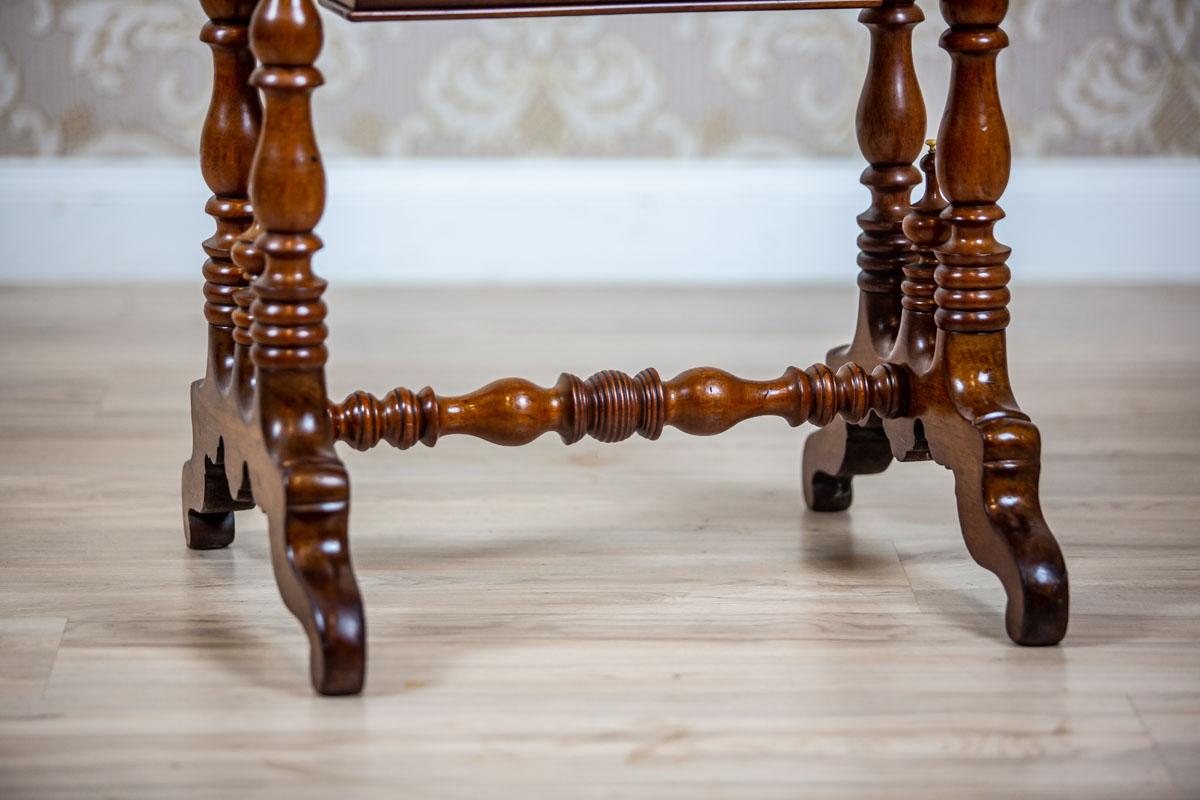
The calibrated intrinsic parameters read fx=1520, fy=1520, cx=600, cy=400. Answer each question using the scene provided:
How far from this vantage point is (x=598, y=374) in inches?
43.1

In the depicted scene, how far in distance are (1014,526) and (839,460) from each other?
10.4 inches

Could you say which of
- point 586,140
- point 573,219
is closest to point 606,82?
point 586,140

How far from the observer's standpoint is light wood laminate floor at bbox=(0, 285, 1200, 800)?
32.3 inches

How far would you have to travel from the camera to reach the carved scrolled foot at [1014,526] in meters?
0.99

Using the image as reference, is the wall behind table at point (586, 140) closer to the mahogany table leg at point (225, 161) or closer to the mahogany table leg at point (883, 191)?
the mahogany table leg at point (883, 191)

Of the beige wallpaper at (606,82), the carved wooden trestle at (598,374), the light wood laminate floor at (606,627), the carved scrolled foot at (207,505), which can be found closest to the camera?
the light wood laminate floor at (606,627)

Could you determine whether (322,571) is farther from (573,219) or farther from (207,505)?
(573,219)

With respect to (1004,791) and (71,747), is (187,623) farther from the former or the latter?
(1004,791)

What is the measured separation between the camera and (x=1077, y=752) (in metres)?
0.83

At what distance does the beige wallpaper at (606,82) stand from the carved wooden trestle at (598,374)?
1270mm

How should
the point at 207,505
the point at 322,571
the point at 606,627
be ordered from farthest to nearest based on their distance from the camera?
the point at 207,505 → the point at 606,627 → the point at 322,571

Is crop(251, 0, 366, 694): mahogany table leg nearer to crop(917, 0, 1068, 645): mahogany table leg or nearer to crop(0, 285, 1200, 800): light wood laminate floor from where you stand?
crop(0, 285, 1200, 800): light wood laminate floor

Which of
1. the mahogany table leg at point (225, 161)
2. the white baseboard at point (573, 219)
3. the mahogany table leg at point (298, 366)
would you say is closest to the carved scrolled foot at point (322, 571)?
the mahogany table leg at point (298, 366)

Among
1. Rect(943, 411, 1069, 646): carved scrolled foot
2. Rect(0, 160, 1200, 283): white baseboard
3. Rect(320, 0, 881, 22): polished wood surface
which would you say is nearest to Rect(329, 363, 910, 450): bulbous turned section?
Rect(943, 411, 1069, 646): carved scrolled foot
